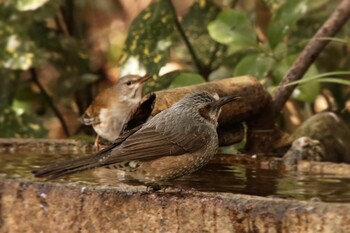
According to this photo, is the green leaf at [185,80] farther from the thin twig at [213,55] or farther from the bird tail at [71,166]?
the bird tail at [71,166]

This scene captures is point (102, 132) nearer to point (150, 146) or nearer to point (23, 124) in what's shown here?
point (23, 124)

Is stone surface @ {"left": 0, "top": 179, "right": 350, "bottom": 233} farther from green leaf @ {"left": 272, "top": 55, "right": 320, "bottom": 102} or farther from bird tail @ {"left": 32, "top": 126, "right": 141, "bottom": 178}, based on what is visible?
green leaf @ {"left": 272, "top": 55, "right": 320, "bottom": 102}

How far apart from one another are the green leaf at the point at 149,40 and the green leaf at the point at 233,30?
701 mm

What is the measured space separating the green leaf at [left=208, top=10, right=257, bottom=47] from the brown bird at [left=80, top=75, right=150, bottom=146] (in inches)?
26.3

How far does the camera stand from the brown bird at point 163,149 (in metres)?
3.76

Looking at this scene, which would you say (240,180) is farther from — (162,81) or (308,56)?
(162,81)

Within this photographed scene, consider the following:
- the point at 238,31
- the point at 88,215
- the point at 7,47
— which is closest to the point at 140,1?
the point at 7,47

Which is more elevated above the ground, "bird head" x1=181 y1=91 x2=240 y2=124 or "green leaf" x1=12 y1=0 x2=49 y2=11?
"green leaf" x1=12 y1=0 x2=49 y2=11

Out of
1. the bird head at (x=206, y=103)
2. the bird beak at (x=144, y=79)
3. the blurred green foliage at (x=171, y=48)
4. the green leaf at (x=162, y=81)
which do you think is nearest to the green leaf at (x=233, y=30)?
the blurred green foliage at (x=171, y=48)

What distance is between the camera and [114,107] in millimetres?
6488

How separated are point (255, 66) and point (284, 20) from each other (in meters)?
0.39

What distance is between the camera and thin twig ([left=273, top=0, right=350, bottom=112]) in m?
6.16

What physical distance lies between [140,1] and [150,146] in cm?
664

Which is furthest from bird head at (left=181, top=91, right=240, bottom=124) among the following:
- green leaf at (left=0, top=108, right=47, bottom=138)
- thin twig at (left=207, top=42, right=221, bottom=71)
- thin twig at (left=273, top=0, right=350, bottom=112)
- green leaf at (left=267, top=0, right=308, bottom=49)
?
green leaf at (left=0, top=108, right=47, bottom=138)
